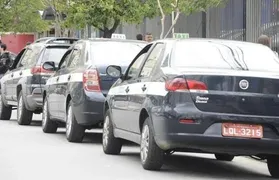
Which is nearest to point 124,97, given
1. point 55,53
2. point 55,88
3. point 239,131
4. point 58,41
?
point 239,131

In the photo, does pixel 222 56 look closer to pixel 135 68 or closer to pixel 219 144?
pixel 219 144

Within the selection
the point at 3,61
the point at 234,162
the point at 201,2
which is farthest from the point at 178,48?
the point at 201,2

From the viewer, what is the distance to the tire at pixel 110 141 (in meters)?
12.3

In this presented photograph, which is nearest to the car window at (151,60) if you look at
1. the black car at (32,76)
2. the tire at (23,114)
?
the black car at (32,76)

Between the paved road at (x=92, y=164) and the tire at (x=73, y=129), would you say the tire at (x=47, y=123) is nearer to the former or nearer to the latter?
the paved road at (x=92, y=164)

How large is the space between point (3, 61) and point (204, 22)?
9.69 meters

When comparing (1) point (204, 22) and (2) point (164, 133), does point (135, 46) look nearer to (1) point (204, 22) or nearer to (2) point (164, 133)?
(2) point (164, 133)

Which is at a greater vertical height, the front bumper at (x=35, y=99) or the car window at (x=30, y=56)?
the car window at (x=30, y=56)

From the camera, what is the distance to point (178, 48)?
10508 mm

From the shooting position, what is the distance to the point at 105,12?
26.6 m

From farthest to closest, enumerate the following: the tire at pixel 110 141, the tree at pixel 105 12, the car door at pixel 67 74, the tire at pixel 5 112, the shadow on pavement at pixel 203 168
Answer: the tree at pixel 105 12 → the tire at pixel 5 112 → the car door at pixel 67 74 → the tire at pixel 110 141 → the shadow on pavement at pixel 203 168

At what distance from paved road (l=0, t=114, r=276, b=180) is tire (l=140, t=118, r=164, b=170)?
0.35 ft

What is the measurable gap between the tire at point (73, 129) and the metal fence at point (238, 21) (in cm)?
960

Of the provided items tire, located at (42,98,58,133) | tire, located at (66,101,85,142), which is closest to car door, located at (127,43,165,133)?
tire, located at (66,101,85,142)
